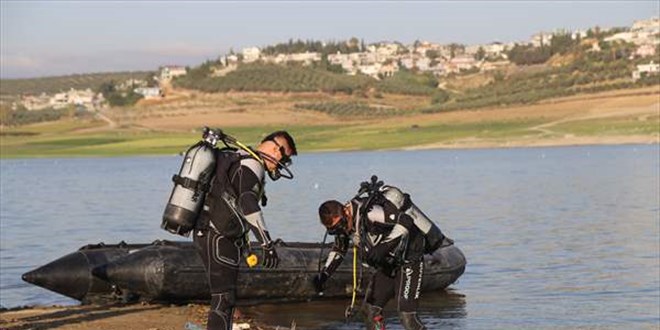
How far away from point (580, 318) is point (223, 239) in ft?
31.0

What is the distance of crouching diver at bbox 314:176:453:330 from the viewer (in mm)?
12008

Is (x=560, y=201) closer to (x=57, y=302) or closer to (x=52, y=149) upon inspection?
(x=57, y=302)

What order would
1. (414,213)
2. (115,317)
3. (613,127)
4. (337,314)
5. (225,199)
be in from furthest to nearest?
(613,127) → (337,314) → (115,317) → (414,213) → (225,199)

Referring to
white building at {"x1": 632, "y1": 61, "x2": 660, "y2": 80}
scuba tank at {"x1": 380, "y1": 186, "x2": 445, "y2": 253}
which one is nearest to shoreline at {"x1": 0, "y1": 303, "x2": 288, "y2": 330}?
scuba tank at {"x1": 380, "y1": 186, "x2": 445, "y2": 253}

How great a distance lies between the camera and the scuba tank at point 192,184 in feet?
37.3

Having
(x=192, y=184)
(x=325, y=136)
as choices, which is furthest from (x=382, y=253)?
(x=325, y=136)

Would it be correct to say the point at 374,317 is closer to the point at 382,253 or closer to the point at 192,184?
the point at 382,253

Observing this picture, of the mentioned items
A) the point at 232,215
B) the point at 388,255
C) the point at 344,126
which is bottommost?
the point at 344,126

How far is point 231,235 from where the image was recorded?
1159 centimetres

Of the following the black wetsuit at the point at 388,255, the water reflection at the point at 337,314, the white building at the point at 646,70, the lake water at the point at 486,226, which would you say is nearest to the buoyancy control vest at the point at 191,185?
the black wetsuit at the point at 388,255

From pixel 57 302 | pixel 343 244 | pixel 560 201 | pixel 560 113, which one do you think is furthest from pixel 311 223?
pixel 560 113

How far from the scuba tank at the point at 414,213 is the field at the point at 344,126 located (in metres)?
104

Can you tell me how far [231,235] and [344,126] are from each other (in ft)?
452

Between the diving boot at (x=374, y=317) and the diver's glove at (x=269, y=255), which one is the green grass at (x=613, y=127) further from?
the diver's glove at (x=269, y=255)
